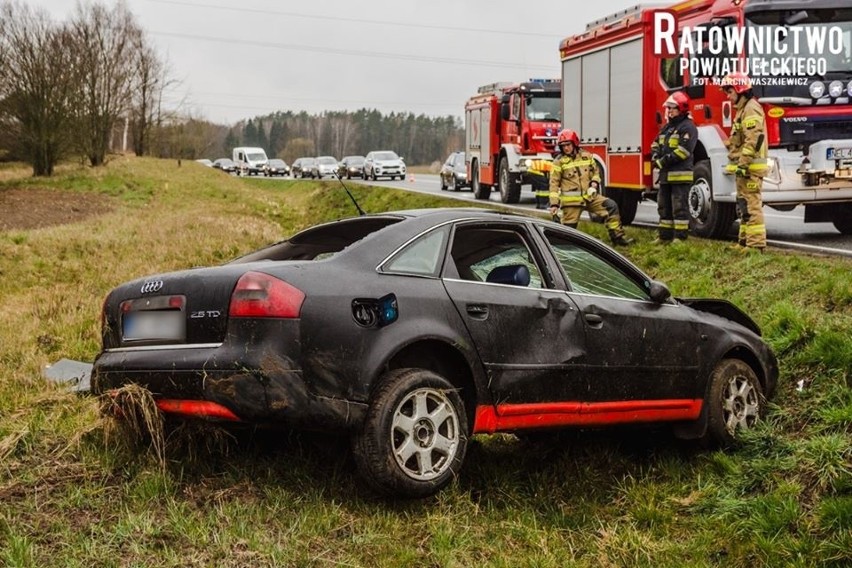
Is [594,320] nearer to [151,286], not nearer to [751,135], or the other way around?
[151,286]

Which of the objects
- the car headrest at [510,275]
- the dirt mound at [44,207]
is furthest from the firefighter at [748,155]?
the dirt mound at [44,207]

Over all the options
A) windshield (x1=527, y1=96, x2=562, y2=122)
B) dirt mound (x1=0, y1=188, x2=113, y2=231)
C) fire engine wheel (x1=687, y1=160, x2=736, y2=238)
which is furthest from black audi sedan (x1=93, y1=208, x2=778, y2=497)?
windshield (x1=527, y1=96, x2=562, y2=122)

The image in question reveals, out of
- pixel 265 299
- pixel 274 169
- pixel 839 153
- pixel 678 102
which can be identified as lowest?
pixel 265 299

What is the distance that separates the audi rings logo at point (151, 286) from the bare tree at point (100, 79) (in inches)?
1568

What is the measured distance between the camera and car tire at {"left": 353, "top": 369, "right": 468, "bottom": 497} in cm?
436

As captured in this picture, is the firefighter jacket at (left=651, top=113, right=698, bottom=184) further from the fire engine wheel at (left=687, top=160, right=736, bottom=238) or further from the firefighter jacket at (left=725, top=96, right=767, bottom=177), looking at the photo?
the firefighter jacket at (left=725, top=96, right=767, bottom=177)

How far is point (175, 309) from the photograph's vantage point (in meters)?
4.64

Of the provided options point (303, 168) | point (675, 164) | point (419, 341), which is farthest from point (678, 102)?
point (303, 168)

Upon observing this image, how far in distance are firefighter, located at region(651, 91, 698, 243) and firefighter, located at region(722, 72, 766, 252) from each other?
0.76 m

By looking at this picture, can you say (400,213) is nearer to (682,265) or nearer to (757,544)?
(757,544)

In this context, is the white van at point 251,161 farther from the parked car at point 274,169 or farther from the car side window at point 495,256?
the car side window at point 495,256

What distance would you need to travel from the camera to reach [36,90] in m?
36.7

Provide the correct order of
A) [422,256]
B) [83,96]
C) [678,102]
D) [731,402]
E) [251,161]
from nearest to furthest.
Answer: [422,256], [731,402], [678,102], [83,96], [251,161]

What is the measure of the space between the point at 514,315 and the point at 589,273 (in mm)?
867
